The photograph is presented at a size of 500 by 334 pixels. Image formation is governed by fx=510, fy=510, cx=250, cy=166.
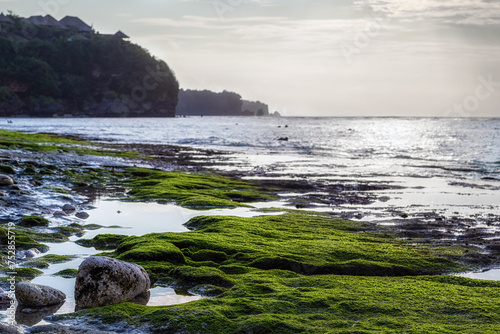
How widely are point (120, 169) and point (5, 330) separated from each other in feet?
66.1

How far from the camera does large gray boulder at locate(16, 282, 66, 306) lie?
6.48m

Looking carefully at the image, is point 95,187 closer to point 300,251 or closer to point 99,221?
point 99,221

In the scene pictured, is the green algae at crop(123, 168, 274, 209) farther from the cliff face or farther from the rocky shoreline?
the cliff face

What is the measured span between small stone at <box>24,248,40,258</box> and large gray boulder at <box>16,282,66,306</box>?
8.51ft

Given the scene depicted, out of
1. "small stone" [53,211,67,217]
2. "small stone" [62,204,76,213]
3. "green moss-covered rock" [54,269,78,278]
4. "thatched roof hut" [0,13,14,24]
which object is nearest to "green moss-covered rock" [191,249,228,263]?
"green moss-covered rock" [54,269,78,278]

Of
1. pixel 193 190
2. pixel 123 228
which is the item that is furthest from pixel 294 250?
pixel 193 190

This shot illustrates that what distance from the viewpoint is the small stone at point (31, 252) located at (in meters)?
9.06

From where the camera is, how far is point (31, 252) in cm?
916

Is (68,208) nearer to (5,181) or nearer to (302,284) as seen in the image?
(5,181)

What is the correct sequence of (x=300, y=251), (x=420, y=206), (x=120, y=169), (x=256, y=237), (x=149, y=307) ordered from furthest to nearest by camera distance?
1. (x=120, y=169)
2. (x=420, y=206)
3. (x=256, y=237)
4. (x=300, y=251)
5. (x=149, y=307)

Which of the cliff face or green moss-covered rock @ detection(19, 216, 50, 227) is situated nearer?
green moss-covered rock @ detection(19, 216, 50, 227)

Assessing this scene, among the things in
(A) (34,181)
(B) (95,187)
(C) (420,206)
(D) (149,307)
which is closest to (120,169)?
(B) (95,187)

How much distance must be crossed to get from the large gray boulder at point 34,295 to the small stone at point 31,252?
2.59 metres

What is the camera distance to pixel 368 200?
17969 millimetres
